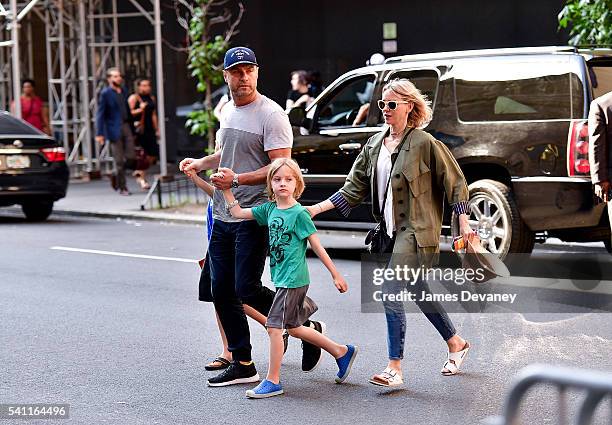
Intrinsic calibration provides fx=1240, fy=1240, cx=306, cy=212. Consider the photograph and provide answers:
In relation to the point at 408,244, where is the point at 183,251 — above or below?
below

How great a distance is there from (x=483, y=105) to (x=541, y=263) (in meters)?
1.63

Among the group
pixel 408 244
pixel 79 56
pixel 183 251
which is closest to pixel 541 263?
pixel 183 251

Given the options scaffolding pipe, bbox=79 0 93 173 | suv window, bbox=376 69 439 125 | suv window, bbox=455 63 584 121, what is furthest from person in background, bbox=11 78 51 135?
suv window, bbox=455 63 584 121

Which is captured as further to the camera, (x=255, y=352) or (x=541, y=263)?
(x=541, y=263)

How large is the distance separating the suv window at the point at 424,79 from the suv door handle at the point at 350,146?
11.8 inches

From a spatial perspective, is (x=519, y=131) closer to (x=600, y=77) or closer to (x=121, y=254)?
(x=600, y=77)

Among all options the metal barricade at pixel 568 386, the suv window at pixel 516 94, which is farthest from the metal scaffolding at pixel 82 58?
the metal barricade at pixel 568 386

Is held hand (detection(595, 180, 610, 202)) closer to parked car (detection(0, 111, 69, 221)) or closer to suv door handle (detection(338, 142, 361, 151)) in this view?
suv door handle (detection(338, 142, 361, 151))

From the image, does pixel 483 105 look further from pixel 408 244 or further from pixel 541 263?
pixel 408 244

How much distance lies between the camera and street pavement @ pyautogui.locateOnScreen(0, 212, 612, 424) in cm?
637

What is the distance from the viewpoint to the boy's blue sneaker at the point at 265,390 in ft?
21.9

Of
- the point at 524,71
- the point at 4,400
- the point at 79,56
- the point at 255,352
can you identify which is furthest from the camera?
the point at 79,56

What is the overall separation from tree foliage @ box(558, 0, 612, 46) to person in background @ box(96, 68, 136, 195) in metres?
8.07

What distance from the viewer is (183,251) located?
13109 millimetres
